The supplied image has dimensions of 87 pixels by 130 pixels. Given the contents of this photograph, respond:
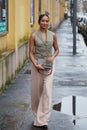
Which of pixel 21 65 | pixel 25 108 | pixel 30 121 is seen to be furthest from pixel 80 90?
pixel 21 65

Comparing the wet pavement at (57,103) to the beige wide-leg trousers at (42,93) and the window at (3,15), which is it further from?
the window at (3,15)

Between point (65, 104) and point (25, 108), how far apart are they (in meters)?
0.90

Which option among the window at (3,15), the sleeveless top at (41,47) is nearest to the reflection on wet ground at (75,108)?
the sleeveless top at (41,47)

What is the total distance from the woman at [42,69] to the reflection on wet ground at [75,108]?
2.07 ft

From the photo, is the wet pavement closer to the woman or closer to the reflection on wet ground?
the reflection on wet ground

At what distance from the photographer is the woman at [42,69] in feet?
24.5

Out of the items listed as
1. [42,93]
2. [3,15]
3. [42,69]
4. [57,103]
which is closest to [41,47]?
[42,69]

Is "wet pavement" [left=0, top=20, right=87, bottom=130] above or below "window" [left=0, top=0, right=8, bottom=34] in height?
below

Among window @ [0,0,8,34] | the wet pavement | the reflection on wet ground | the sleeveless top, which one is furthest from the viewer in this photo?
window @ [0,0,8,34]

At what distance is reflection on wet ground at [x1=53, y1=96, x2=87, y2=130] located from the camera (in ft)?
26.4

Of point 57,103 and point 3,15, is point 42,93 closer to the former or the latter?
point 57,103

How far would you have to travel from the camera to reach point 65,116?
8.42m

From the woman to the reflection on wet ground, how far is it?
63 cm

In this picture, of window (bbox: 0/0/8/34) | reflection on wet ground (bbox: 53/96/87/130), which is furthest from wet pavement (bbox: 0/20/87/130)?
window (bbox: 0/0/8/34)
